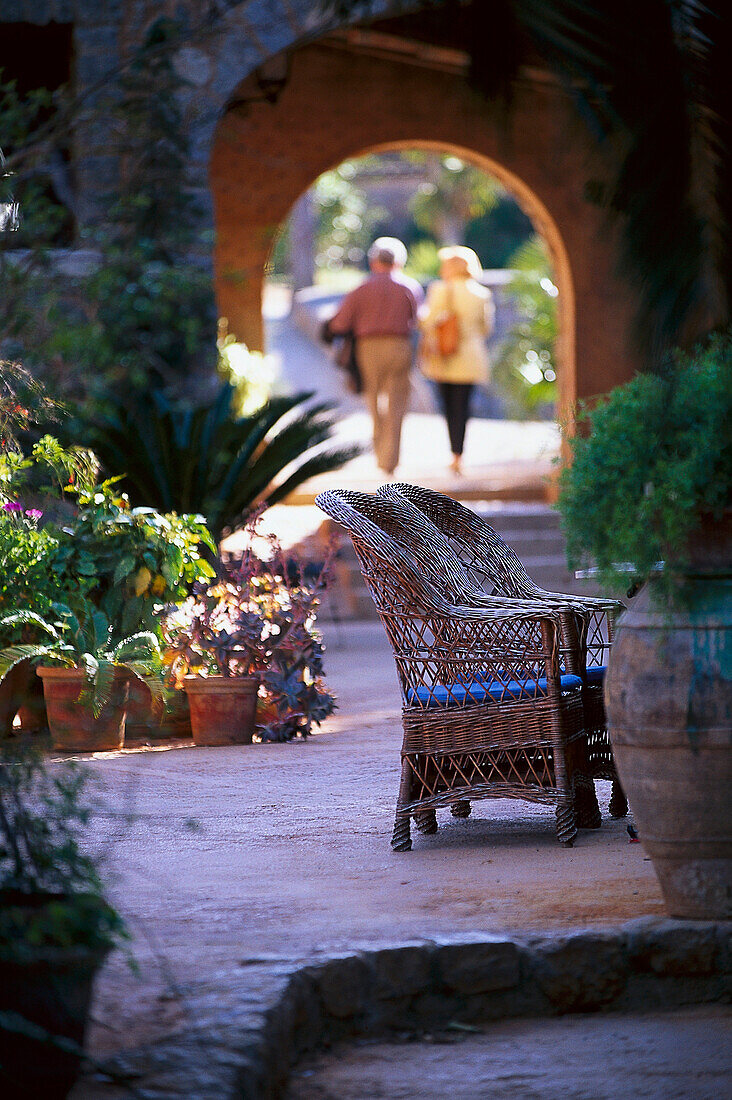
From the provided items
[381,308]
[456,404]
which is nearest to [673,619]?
[381,308]

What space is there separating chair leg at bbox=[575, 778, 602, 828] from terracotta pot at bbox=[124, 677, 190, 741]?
1943mm

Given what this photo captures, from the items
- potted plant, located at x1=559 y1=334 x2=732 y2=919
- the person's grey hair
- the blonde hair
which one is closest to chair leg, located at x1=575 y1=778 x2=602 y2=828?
potted plant, located at x1=559 y1=334 x2=732 y2=919

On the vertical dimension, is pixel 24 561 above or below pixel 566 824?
above

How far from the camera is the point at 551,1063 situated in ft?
7.42

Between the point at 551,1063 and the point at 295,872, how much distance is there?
940 mm

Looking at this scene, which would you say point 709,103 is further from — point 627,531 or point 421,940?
point 421,940

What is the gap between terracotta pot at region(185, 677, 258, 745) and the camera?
488 cm

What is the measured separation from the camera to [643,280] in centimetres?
98

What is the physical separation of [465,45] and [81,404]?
5703mm

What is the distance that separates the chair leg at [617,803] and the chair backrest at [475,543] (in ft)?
2.13

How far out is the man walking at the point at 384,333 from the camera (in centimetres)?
998

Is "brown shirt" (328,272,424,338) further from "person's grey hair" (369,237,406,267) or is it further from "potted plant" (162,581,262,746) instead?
"potted plant" (162,581,262,746)

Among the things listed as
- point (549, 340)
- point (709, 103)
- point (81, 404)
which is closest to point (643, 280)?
point (709, 103)

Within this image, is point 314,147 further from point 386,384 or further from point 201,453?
point 201,453
